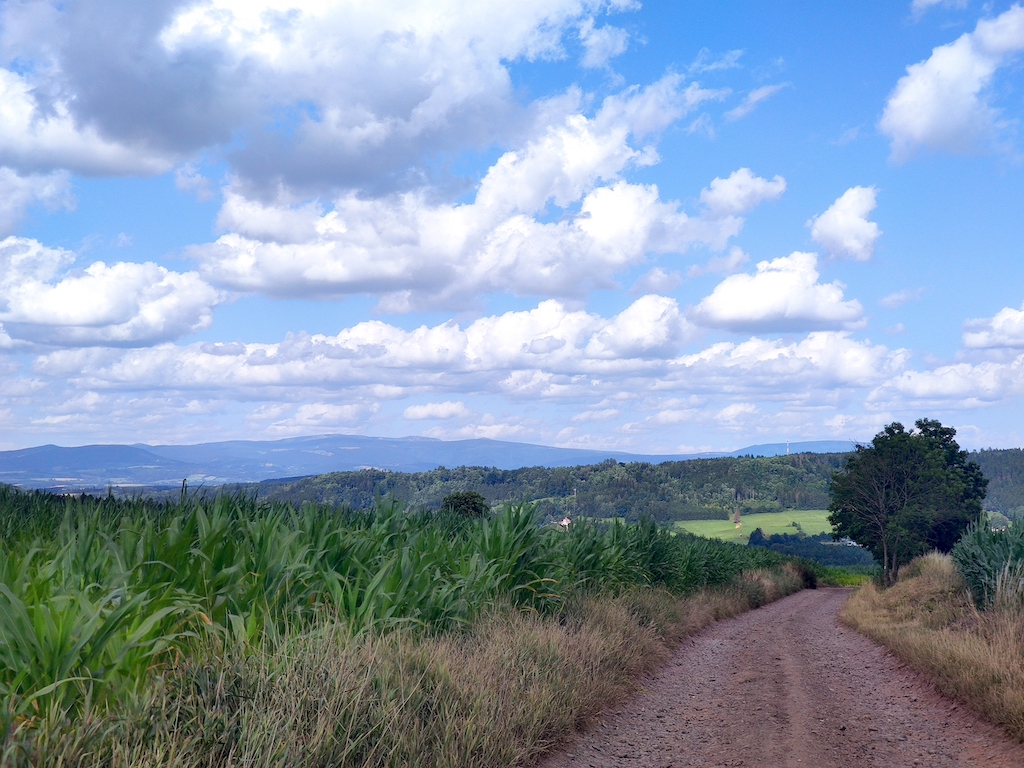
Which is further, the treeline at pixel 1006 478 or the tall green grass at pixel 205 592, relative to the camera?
the treeline at pixel 1006 478

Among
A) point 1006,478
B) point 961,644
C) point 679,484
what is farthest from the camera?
point 1006,478

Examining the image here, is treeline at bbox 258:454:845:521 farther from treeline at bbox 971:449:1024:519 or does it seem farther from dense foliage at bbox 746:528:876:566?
treeline at bbox 971:449:1024:519

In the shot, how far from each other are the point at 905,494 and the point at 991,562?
45888 millimetres

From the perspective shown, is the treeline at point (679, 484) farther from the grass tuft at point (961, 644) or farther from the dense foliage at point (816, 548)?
the grass tuft at point (961, 644)

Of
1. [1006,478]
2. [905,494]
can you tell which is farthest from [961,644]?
[1006,478]

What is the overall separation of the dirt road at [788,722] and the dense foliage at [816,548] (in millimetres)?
72774

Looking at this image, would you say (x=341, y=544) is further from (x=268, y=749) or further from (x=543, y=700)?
(x=268, y=749)

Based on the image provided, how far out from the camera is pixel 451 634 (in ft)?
25.0

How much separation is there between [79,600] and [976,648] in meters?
9.42

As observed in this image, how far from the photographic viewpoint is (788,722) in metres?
7.69

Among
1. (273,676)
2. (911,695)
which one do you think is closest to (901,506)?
(911,695)

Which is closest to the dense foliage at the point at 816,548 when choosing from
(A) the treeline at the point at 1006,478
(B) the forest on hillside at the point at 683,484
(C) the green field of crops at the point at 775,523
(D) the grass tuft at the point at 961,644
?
(C) the green field of crops at the point at 775,523

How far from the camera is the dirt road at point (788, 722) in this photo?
21.8ft

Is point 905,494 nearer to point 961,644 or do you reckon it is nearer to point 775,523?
point 775,523
